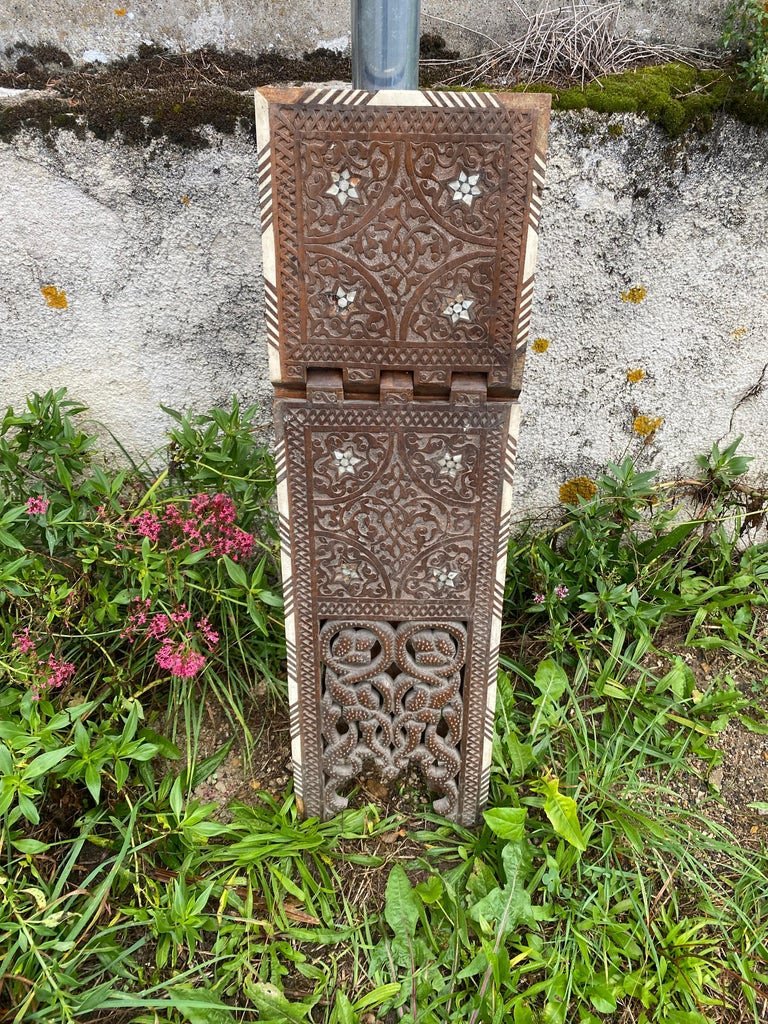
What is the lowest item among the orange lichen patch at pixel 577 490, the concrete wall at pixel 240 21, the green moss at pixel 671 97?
the orange lichen patch at pixel 577 490

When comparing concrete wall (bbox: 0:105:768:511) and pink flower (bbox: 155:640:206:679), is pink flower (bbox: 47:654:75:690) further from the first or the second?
concrete wall (bbox: 0:105:768:511)

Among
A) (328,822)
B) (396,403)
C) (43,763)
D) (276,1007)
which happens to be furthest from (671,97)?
(276,1007)

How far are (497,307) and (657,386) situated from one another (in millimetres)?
1028

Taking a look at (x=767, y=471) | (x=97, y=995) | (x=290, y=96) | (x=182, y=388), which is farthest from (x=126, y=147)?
(x=767, y=471)

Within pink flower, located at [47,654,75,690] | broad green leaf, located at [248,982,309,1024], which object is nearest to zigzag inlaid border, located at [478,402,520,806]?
broad green leaf, located at [248,982,309,1024]

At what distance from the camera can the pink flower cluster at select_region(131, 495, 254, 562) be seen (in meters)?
1.70

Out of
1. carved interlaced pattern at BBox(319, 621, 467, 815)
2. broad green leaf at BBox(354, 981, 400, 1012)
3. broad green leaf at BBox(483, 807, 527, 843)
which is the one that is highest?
carved interlaced pattern at BBox(319, 621, 467, 815)

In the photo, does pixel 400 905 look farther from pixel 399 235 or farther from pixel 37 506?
pixel 399 235

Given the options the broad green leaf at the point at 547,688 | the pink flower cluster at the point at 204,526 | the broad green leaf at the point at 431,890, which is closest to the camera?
the broad green leaf at the point at 431,890

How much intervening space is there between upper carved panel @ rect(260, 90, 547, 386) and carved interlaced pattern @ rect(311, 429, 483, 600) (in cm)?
15

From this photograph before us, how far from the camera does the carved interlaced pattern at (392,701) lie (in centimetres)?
154

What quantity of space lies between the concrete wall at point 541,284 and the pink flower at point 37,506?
1.55 ft

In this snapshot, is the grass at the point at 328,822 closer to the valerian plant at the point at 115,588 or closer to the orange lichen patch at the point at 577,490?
the valerian plant at the point at 115,588

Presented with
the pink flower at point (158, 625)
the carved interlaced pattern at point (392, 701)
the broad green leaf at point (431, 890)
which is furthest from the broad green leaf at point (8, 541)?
the broad green leaf at point (431, 890)
